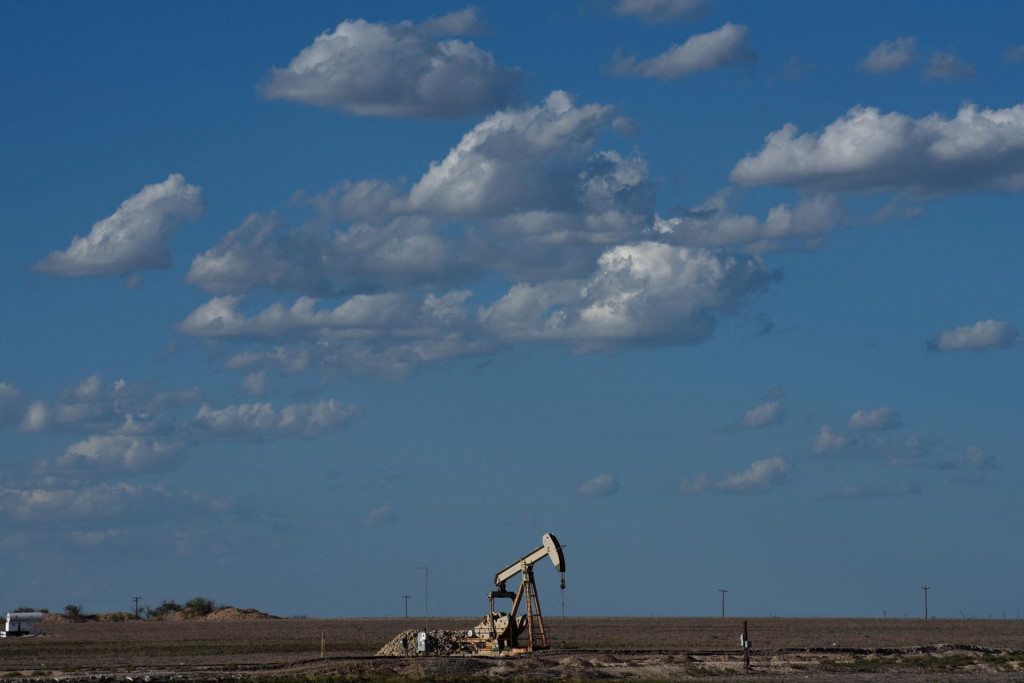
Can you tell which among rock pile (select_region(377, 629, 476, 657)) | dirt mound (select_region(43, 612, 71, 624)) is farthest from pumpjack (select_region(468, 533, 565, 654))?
dirt mound (select_region(43, 612, 71, 624))

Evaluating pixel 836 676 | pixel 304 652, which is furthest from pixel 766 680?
pixel 304 652

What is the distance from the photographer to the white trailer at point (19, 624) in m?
111

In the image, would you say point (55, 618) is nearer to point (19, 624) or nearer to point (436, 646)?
point (19, 624)

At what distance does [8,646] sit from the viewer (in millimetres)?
89062

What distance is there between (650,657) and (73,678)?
79.6 ft

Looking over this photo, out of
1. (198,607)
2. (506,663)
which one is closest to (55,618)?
(198,607)

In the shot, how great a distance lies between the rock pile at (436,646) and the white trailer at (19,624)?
56043mm

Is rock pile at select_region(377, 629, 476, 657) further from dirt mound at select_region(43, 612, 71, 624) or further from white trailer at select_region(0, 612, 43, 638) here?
dirt mound at select_region(43, 612, 71, 624)

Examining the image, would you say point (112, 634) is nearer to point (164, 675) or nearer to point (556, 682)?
point (164, 675)

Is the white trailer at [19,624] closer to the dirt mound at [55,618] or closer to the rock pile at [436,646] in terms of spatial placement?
the dirt mound at [55,618]

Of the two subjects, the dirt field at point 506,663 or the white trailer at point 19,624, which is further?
the white trailer at point 19,624

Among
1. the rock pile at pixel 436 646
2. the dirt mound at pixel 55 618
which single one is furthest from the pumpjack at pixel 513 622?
the dirt mound at pixel 55 618

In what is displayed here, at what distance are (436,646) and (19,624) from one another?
6398cm

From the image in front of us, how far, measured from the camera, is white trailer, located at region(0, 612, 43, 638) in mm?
110694
